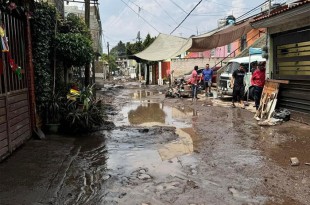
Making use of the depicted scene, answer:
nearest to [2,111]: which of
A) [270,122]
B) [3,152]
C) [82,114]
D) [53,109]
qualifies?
[3,152]

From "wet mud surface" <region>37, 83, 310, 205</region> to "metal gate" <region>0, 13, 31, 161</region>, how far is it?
126 centimetres

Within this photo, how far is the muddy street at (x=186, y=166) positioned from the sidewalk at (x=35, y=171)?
1.8 inches

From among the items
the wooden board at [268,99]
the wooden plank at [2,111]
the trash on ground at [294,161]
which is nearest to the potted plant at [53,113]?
the wooden plank at [2,111]

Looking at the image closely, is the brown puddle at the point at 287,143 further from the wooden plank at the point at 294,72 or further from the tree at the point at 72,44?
the tree at the point at 72,44

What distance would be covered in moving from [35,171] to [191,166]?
2.74m

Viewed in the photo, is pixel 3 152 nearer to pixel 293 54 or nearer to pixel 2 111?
pixel 2 111

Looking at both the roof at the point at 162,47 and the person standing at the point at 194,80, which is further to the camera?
the roof at the point at 162,47

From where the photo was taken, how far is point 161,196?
16.1 ft

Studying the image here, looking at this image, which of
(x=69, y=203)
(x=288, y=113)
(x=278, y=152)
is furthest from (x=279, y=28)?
(x=69, y=203)

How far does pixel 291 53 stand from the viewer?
445 inches

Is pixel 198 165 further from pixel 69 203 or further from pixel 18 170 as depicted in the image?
pixel 18 170

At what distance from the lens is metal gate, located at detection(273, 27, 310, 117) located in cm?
1038

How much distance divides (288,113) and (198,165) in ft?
19.0

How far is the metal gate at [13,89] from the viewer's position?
632 centimetres
